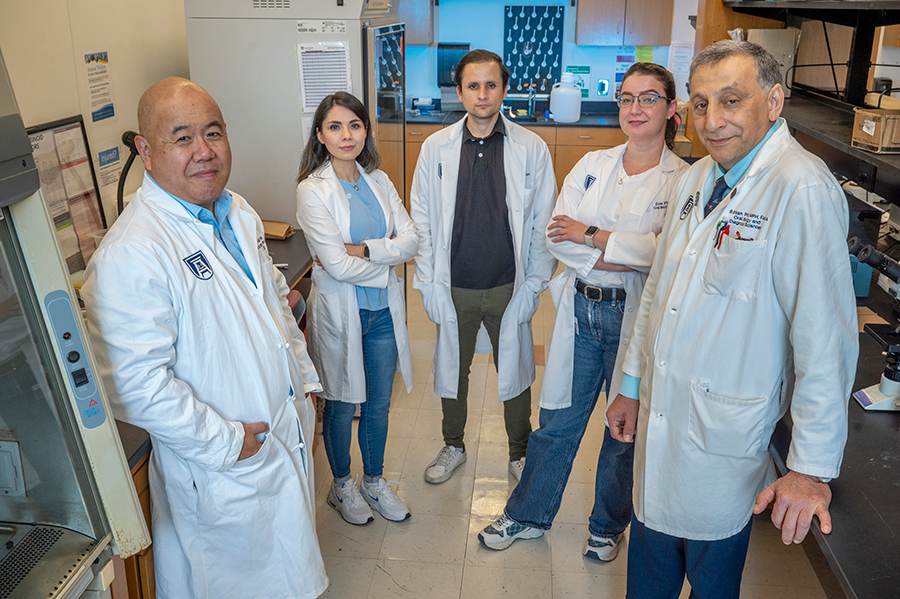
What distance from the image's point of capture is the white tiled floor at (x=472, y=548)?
2316mm

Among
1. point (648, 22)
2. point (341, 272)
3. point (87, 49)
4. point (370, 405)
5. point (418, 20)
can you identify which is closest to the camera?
point (341, 272)

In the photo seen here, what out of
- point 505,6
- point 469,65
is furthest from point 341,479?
point 505,6

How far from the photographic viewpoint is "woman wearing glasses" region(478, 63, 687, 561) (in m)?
2.14

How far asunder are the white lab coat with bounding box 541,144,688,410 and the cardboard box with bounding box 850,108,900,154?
1.67 ft

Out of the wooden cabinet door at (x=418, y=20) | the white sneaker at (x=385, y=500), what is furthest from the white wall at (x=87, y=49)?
the wooden cabinet door at (x=418, y=20)

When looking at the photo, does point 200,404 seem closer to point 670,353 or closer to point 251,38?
point 670,353

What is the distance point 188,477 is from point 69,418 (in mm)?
421

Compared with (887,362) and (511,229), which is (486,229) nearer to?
(511,229)

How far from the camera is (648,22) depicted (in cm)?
577

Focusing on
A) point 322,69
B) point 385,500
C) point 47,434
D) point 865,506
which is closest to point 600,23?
point 322,69

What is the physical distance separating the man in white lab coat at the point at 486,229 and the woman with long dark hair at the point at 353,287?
7.1 inches

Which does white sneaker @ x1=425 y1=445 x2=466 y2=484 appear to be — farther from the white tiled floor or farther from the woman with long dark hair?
the woman with long dark hair

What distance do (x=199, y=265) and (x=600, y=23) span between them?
16.9ft

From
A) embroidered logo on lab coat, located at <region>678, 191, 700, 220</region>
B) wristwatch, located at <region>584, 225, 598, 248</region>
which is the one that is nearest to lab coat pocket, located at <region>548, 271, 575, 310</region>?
wristwatch, located at <region>584, 225, 598, 248</region>
